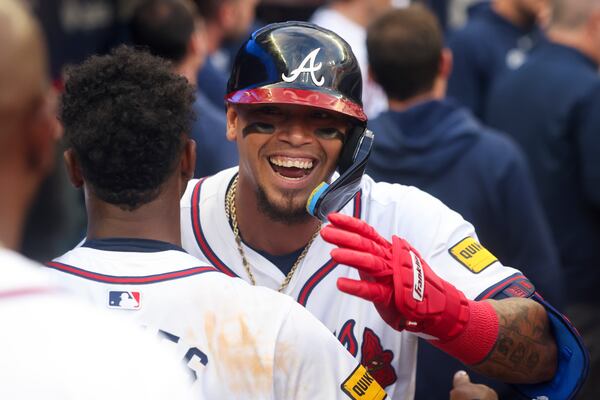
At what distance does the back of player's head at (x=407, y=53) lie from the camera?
15.6ft

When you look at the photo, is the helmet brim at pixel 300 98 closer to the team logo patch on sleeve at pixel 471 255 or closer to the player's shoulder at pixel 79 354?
the team logo patch on sleeve at pixel 471 255

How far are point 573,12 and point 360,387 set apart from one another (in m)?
3.76

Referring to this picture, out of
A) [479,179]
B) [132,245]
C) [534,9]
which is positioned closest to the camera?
[132,245]

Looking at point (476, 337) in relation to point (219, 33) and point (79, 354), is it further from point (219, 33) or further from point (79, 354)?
point (219, 33)

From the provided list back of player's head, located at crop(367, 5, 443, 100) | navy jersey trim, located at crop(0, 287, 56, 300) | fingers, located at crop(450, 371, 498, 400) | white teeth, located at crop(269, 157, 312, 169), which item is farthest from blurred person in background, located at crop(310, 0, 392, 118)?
navy jersey trim, located at crop(0, 287, 56, 300)

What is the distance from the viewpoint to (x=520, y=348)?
301 centimetres

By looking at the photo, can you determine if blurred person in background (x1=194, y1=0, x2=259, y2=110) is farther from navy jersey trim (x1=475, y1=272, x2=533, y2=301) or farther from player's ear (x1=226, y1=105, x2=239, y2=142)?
navy jersey trim (x1=475, y1=272, x2=533, y2=301)

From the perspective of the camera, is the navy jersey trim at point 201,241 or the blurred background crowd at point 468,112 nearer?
the navy jersey trim at point 201,241

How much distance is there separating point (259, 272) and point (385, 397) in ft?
2.27

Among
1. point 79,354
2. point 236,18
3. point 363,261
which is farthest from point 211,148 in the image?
point 79,354

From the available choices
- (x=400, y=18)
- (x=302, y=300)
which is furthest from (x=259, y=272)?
(x=400, y=18)

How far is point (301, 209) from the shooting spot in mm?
3213

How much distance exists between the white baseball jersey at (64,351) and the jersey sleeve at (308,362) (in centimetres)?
88

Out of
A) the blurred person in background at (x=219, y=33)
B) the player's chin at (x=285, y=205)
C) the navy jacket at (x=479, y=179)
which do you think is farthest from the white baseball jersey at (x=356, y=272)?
the blurred person in background at (x=219, y=33)
